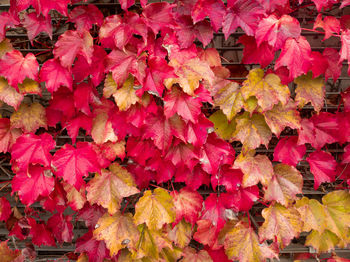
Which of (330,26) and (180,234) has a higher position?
(330,26)

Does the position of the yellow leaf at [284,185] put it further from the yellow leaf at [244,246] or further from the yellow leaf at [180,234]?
the yellow leaf at [180,234]

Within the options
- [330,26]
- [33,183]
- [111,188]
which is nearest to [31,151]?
[33,183]

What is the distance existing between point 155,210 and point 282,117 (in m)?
0.70

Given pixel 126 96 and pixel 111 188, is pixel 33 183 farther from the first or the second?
pixel 126 96

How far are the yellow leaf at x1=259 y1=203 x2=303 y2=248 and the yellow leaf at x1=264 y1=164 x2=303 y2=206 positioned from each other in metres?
0.06

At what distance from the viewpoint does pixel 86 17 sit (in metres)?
1.33

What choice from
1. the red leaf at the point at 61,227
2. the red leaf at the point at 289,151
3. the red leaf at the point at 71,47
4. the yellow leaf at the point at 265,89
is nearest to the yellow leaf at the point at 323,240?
the red leaf at the point at 289,151

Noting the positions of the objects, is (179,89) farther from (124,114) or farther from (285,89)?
(285,89)

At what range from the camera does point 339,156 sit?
157 cm

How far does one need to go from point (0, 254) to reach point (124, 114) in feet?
3.34

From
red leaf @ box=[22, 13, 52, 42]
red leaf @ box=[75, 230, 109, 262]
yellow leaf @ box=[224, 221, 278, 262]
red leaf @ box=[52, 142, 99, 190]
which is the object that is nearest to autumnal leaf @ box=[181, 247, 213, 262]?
yellow leaf @ box=[224, 221, 278, 262]

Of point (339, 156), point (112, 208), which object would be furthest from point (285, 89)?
point (112, 208)

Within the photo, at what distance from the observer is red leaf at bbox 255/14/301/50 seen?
118 centimetres

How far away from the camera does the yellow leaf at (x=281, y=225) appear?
1.36 meters
